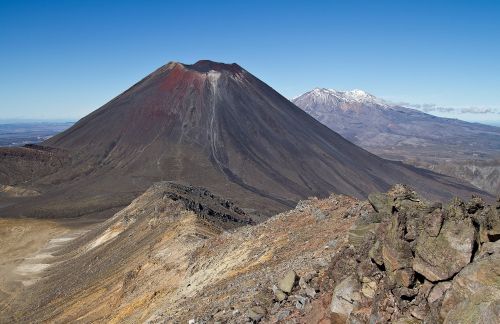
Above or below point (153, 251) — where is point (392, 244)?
above

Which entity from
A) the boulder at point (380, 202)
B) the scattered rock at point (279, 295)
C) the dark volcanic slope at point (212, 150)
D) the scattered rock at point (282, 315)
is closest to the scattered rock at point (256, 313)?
the scattered rock at point (279, 295)

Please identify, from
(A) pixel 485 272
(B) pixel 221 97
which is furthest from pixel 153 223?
Answer: (B) pixel 221 97

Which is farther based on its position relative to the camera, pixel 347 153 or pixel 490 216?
pixel 347 153

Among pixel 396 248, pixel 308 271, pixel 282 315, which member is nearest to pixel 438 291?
pixel 396 248

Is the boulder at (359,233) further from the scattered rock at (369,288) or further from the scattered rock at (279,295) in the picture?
the scattered rock at (279,295)

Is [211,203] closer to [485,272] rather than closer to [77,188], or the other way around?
[485,272]

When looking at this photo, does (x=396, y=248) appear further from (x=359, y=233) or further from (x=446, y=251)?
(x=359, y=233)
